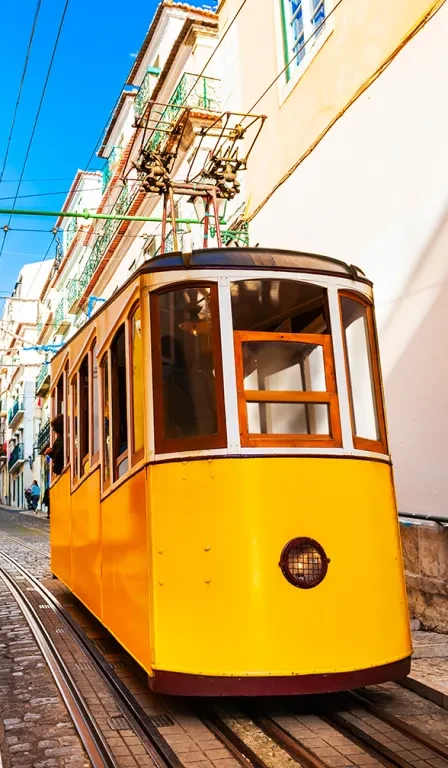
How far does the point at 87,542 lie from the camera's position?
652cm

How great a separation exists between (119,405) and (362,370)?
1639mm

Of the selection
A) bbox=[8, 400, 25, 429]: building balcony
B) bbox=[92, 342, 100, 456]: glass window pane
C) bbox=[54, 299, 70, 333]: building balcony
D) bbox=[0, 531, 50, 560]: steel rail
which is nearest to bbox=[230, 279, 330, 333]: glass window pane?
bbox=[92, 342, 100, 456]: glass window pane

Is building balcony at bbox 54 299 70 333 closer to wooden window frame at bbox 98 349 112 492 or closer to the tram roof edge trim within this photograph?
wooden window frame at bbox 98 349 112 492

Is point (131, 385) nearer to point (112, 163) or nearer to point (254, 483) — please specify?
point (254, 483)

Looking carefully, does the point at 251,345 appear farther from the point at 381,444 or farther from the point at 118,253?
the point at 118,253

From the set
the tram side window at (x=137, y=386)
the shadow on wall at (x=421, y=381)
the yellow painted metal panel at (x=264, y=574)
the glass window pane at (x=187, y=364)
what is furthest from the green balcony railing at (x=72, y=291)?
the yellow painted metal panel at (x=264, y=574)

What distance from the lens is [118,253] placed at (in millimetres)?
22312

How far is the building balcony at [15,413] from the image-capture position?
51844mm

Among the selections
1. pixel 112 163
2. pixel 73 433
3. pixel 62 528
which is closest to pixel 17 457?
pixel 112 163

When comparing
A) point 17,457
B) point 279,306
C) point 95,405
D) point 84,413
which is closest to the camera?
point 279,306

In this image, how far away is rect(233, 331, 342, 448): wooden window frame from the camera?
4.39 metres

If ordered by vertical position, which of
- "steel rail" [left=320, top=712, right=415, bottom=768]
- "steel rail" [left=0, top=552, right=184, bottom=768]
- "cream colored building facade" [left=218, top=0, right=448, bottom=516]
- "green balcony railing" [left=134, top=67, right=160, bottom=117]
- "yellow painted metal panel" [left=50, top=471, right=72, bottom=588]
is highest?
"green balcony railing" [left=134, top=67, right=160, bottom=117]

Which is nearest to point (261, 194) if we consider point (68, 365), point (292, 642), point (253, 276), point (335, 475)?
point (68, 365)

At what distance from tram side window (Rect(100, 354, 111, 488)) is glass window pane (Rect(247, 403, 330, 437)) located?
4.77ft
